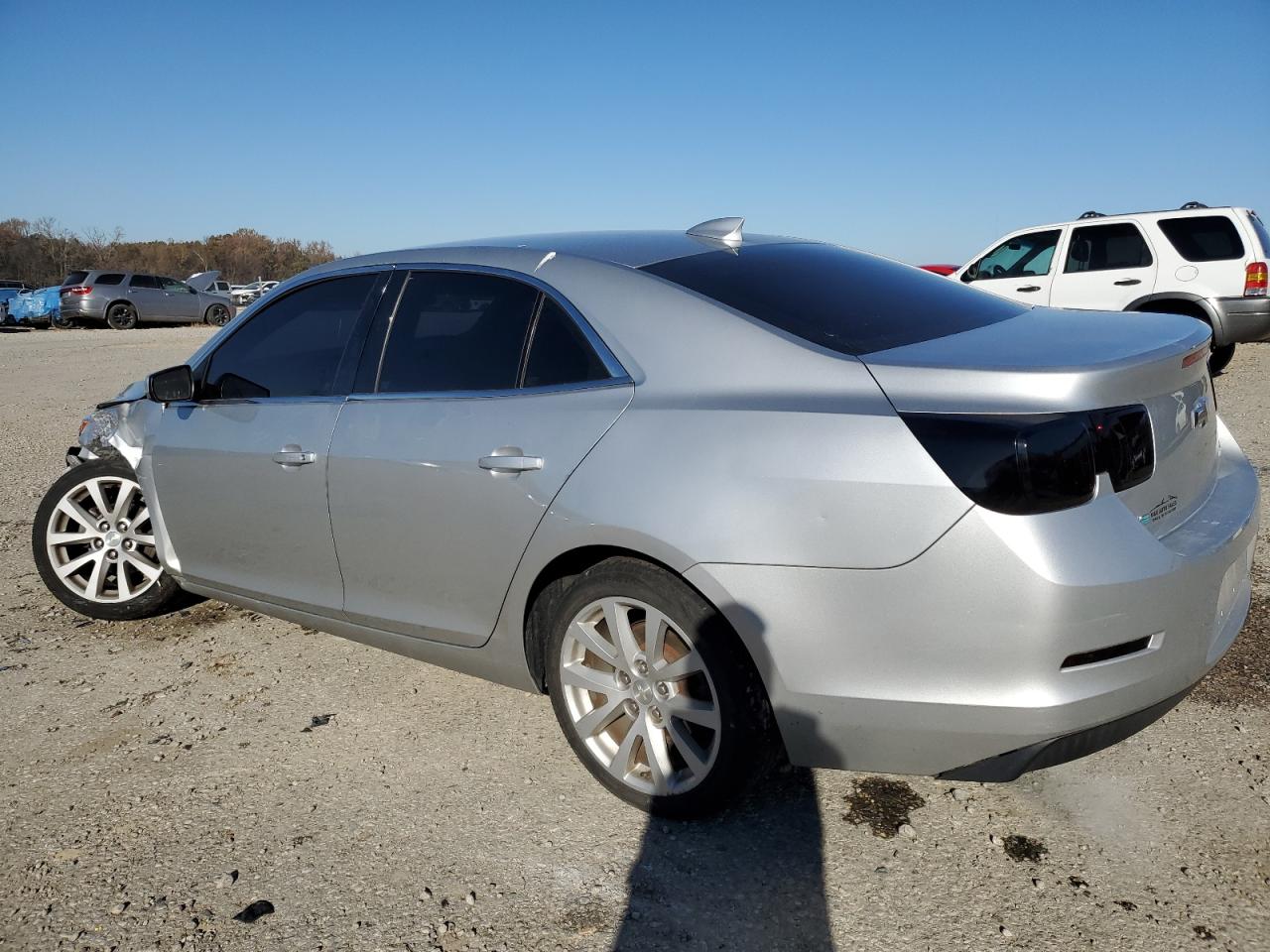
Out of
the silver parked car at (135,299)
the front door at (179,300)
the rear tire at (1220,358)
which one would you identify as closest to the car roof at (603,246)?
the rear tire at (1220,358)

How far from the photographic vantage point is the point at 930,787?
292 cm

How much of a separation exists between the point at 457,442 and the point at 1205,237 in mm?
10575

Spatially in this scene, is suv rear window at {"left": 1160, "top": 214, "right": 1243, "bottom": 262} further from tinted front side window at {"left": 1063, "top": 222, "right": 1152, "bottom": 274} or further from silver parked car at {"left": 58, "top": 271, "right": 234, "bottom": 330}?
silver parked car at {"left": 58, "top": 271, "right": 234, "bottom": 330}

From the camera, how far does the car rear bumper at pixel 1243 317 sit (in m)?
10.4

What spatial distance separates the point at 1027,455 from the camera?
6.95ft

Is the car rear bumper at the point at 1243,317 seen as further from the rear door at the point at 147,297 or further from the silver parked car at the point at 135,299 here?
the rear door at the point at 147,297

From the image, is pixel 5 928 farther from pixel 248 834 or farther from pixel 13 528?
pixel 13 528

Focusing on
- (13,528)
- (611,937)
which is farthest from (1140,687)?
(13,528)

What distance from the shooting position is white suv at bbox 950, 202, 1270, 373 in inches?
412

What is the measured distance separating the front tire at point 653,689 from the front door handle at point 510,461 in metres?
0.35

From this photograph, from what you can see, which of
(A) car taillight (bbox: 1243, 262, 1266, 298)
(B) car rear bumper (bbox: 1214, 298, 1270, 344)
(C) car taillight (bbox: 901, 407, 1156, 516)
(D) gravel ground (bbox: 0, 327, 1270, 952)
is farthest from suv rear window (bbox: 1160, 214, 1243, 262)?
(C) car taillight (bbox: 901, 407, 1156, 516)

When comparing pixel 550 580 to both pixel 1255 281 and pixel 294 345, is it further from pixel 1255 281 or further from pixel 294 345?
pixel 1255 281

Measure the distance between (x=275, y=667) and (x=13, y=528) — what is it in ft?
10.6

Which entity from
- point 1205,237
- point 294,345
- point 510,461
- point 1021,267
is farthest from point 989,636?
point 1021,267
